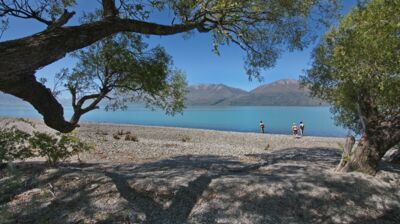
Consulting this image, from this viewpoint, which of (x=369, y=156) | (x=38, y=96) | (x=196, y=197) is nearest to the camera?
(x=38, y=96)

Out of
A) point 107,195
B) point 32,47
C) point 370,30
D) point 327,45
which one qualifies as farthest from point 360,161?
point 32,47

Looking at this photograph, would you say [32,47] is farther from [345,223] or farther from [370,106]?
[370,106]

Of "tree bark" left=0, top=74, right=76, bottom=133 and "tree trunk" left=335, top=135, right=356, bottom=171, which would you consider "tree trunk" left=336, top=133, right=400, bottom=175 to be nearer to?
"tree trunk" left=335, top=135, right=356, bottom=171

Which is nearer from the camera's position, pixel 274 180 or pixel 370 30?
pixel 370 30

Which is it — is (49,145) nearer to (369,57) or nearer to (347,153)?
(347,153)

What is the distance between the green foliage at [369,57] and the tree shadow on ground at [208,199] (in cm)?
302

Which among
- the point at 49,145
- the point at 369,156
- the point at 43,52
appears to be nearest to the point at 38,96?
the point at 43,52

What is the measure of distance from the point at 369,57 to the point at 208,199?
21.5 feet

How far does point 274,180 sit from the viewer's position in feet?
32.8

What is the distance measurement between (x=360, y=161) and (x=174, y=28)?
305 inches

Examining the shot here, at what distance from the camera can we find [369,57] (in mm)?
10211

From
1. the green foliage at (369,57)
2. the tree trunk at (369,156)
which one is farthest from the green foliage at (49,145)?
the green foliage at (369,57)

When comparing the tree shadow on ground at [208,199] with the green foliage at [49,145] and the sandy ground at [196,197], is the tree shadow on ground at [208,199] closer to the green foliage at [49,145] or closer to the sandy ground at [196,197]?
the sandy ground at [196,197]

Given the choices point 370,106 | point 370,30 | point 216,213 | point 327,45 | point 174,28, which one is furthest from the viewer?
point 327,45
